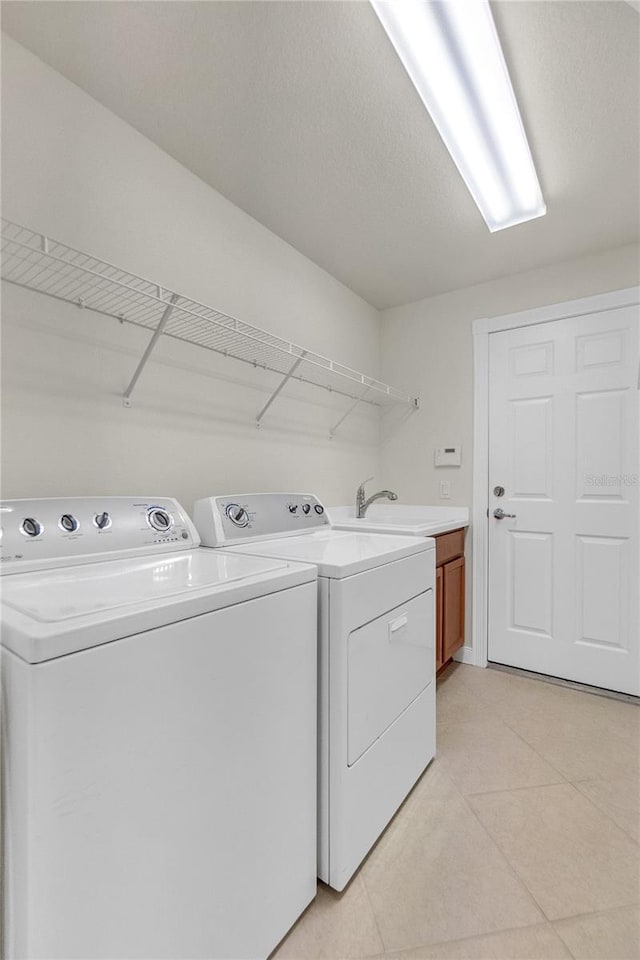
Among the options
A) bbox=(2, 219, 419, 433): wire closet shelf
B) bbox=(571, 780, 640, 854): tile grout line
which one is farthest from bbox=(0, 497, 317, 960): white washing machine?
bbox=(571, 780, 640, 854): tile grout line

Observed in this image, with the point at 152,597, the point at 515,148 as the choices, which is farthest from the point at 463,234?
the point at 152,597

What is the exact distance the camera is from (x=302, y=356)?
72.5 inches

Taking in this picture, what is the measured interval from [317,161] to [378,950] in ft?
8.05

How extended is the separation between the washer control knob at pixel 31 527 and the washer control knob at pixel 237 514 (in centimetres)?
61

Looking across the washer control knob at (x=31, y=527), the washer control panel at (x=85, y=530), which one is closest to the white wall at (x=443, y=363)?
the washer control panel at (x=85, y=530)

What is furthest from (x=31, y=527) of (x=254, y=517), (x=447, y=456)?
(x=447, y=456)

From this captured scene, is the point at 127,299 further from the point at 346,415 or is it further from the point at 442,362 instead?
the point at 442,362

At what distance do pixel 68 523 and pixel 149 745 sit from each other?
2.20 feet

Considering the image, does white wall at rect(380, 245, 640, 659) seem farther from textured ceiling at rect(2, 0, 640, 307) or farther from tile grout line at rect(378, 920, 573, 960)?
tile grout line at rect(378, 920, 573, 960)

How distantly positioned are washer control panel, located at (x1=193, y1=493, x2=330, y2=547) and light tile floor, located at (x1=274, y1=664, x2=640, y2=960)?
3.46 ft

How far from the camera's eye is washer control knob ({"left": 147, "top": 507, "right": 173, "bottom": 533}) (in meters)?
1.37

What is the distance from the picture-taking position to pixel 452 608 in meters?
2.44

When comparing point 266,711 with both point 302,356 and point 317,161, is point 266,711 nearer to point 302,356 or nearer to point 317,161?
point 302,356

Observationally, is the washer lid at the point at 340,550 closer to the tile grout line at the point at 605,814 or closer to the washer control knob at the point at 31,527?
the washer control knob at the point at 31,527
